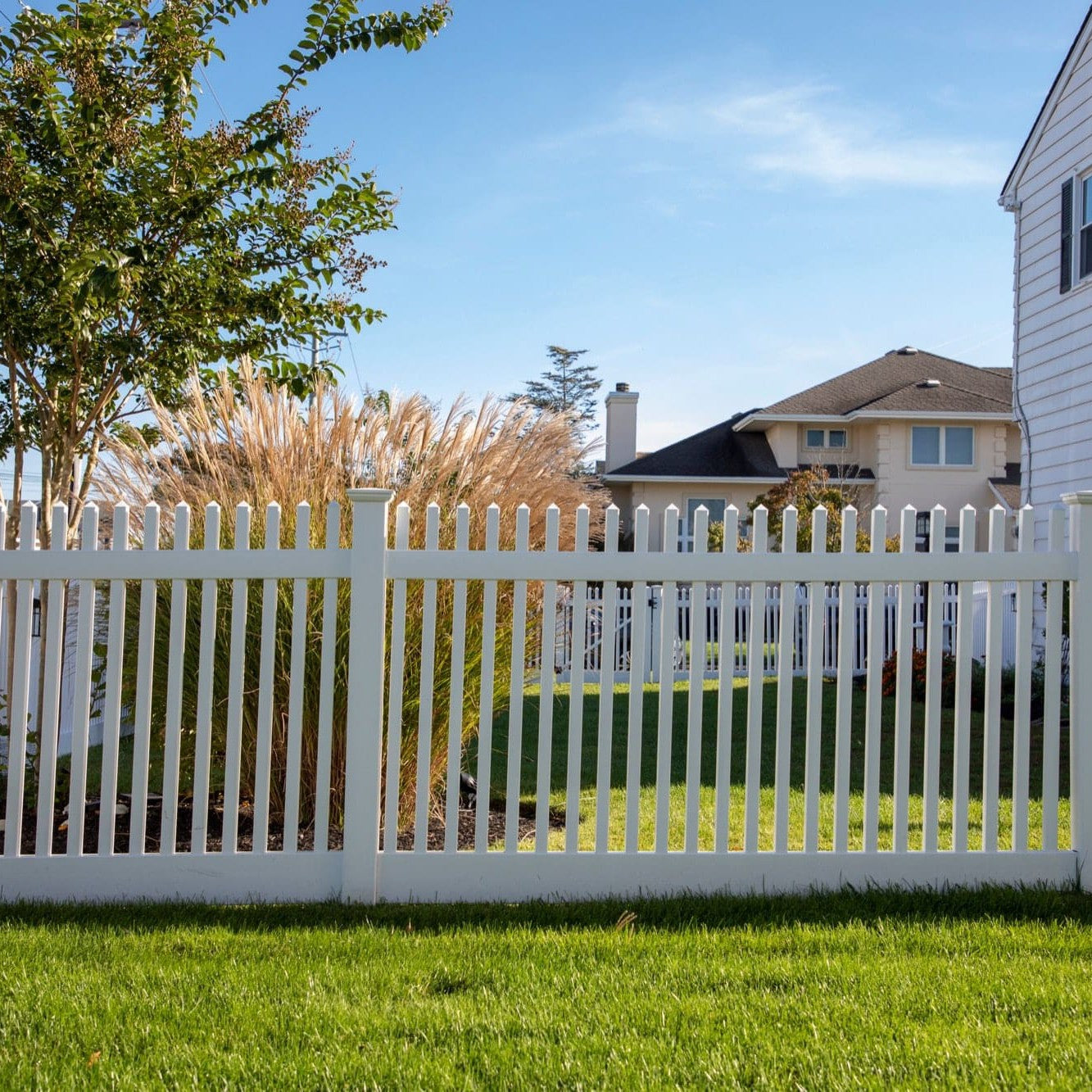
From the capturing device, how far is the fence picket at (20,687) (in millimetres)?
4047

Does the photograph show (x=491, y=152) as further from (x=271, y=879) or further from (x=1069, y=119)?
(x=271, y=879)

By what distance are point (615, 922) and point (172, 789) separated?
5.62ft

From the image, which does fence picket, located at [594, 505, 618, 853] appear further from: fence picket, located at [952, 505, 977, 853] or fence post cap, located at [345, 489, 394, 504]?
fence picket, located at [952, 505, 977, 853]

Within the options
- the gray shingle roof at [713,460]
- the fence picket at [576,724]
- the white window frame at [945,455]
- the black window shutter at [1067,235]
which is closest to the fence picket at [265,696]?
the fence picket at [576,724]

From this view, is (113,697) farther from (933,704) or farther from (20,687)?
(933,704)

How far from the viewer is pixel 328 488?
17.2ft

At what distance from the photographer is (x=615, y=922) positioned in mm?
3734

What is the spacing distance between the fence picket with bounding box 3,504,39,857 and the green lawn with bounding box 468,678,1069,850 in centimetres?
233

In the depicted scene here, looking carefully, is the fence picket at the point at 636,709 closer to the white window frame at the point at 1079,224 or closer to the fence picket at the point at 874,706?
the fence picket at the point at 874,706

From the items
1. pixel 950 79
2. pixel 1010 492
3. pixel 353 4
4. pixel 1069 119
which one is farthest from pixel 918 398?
pixel 353 4

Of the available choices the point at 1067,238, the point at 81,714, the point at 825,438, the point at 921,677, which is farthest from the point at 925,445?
the point at 81,714

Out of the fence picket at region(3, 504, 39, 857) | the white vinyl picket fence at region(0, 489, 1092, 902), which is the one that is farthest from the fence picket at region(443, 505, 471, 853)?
the fence picket at region(3, 504, 39, 857)

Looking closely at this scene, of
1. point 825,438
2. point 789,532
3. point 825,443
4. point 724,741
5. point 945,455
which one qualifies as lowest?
point 724,741

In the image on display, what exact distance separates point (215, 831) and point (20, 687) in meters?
1.46
